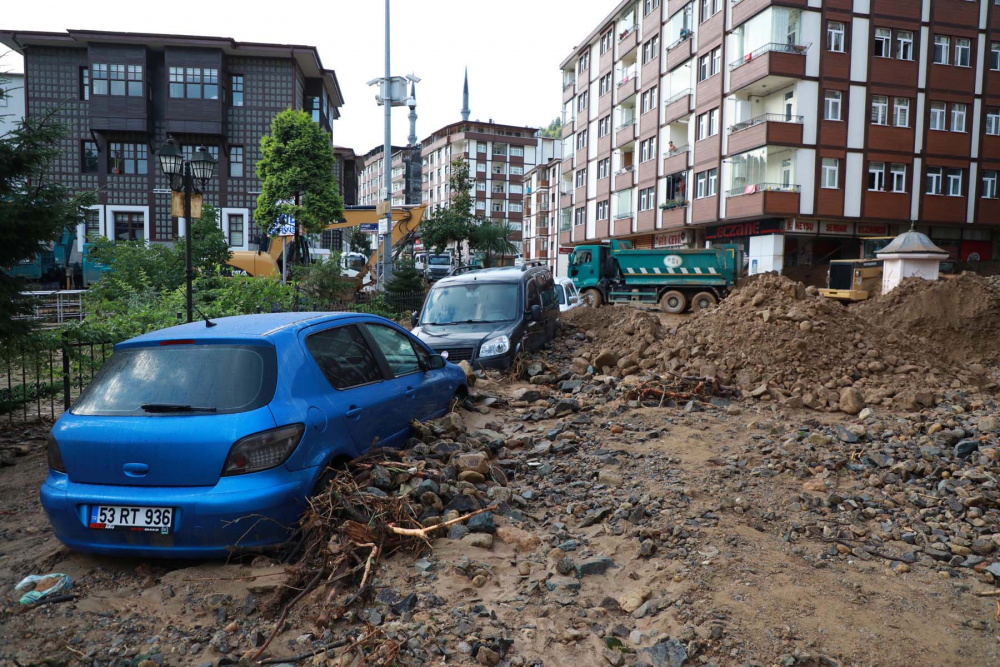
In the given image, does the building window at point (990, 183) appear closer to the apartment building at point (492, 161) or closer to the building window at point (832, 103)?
the building window at point (832, 103)

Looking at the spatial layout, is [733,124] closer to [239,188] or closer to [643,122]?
[643,122]

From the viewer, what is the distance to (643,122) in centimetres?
4544

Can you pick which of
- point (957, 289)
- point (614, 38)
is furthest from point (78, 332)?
point (614, 38)

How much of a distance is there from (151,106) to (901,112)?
39187mm

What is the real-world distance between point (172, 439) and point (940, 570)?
4.73 m

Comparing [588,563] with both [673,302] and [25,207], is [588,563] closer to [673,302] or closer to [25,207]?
[25,207]

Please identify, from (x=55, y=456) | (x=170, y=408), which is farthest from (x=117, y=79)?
(x=170, y=408)

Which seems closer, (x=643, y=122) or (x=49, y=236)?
(x=49, y=236)

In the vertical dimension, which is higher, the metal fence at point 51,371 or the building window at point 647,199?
the building window at point 647,199

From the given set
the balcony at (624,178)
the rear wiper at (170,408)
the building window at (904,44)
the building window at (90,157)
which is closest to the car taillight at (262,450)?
the rear wiper at (170,408)

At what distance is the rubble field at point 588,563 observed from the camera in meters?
3.50

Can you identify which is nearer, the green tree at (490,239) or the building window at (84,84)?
the building window at (84,84)

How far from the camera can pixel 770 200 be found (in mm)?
32719

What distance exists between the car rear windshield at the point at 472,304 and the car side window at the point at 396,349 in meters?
5.21
